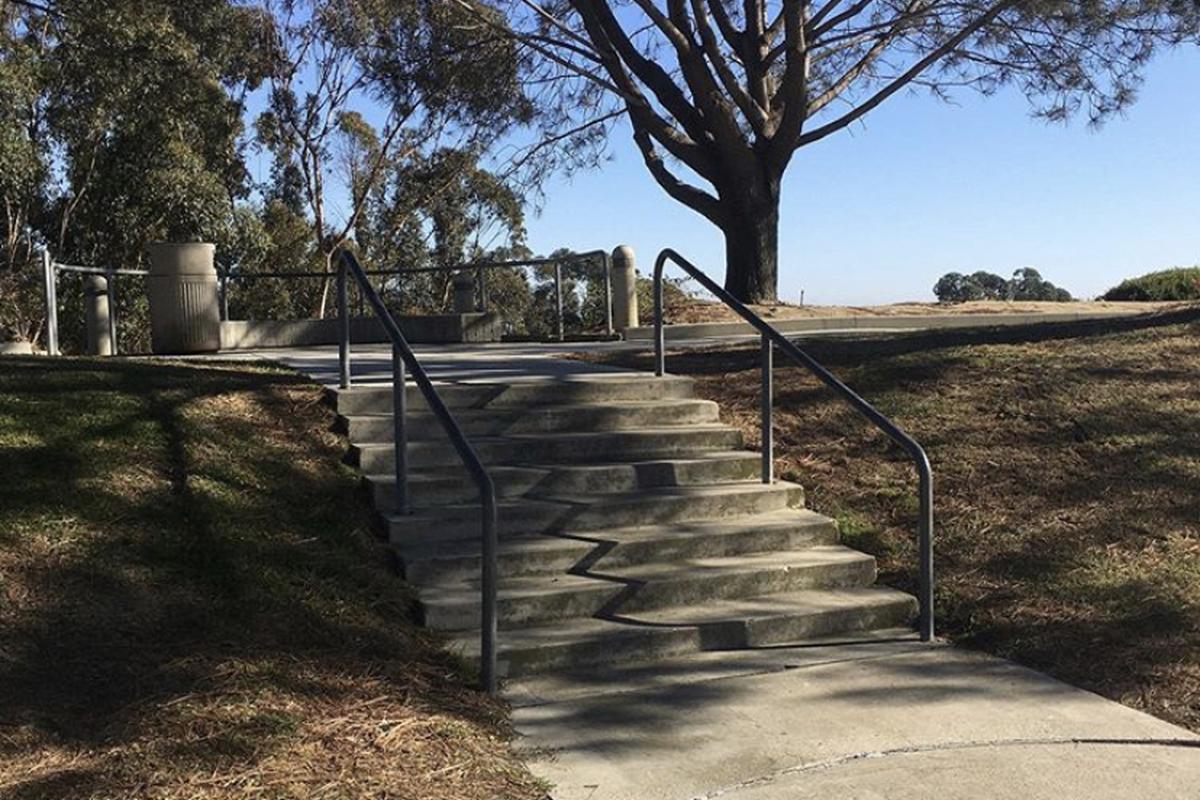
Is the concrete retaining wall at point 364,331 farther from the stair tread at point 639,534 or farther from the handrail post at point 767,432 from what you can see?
the stair tread at point 639,534

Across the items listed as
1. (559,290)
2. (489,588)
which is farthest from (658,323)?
(559,290)

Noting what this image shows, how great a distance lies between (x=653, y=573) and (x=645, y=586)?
0.78ft

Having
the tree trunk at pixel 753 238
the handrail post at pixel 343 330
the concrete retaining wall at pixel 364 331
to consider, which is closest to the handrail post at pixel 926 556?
the handrail post at pixel 343 330

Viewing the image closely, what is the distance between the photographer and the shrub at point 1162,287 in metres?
21.5

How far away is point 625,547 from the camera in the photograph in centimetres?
557

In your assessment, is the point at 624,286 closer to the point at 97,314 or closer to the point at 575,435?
the point at 97,314

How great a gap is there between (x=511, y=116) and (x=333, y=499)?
1319 centimetres

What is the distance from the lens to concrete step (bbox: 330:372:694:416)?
22.5ft

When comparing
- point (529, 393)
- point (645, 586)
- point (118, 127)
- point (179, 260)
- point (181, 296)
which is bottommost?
point (645, 586)

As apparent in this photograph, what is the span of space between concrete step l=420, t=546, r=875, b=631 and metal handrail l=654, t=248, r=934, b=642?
0.52m

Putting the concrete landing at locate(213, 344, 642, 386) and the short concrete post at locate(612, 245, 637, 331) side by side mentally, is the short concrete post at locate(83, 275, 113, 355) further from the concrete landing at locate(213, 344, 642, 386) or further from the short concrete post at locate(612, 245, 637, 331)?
the short concrete post at locate(612, 245, 637, 331)

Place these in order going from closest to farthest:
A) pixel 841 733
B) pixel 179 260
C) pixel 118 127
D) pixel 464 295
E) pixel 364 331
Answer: pixel 841 733 → pixel 179 260 → pixel 364 331 → pixel 464 295 → pixel 118 127

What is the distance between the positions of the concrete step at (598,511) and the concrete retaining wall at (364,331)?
28.9 feet

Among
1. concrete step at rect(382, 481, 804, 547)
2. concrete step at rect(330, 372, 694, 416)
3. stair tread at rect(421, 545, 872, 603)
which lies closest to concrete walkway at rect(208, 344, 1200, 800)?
stair tread at rect(421, 545, 872, 603)
